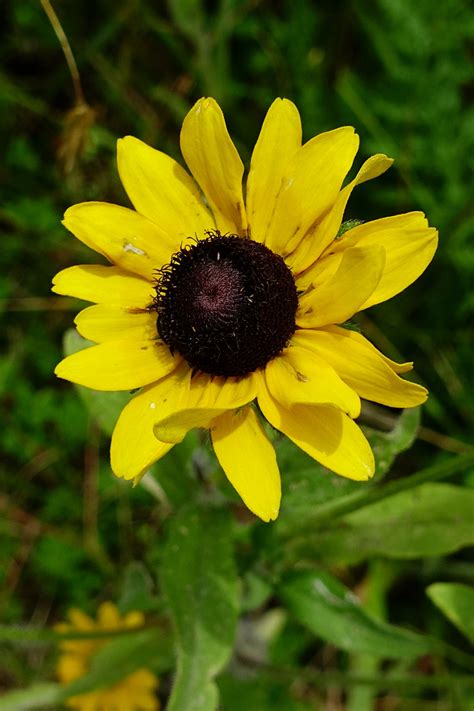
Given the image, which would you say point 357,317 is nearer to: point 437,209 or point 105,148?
point 437,209

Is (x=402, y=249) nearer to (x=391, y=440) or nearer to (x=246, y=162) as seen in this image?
(x=391, y=440)

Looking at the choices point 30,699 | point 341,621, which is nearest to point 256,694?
point 341,621

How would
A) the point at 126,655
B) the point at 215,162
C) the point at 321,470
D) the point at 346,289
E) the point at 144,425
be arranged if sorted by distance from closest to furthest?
the point at 346,289 → the point at 144,425 → the point at 215,162 → the point at 321,470 → the point at 126,655

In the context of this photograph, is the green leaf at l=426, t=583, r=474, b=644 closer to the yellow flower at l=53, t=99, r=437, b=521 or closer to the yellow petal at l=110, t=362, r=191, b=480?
the yellow flower at l=53, t=99, r=437, b=521

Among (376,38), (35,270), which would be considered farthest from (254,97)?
(35,270)

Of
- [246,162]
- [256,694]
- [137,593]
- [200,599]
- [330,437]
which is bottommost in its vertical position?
[256,694]

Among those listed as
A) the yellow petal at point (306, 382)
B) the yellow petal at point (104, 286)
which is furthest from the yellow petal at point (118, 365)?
the yellow petal at point (306, 382)
